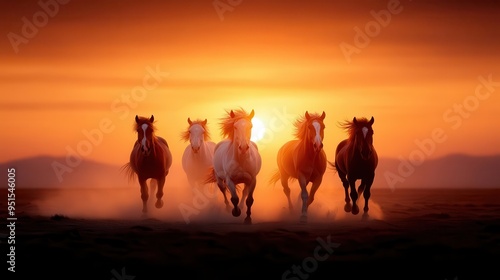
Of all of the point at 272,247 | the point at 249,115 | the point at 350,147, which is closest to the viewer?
the point at 272,247

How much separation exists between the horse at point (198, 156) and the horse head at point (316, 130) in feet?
13.6

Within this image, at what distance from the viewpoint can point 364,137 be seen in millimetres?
20203

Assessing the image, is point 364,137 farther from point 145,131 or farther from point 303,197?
point 145,131

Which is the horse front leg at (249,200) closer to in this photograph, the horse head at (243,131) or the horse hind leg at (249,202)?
the horse hind leg at (249,202)

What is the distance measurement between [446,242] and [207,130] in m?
9.43

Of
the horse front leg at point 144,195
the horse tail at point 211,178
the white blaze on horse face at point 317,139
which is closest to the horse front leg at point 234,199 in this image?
the white blaze on horse face at point 317,139

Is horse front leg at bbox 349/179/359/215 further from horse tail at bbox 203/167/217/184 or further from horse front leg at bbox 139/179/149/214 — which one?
horse front leg at bbox 139/179/149/214

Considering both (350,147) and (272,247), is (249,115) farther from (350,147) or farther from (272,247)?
(272,247)

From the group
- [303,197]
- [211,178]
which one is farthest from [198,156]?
[303,197]

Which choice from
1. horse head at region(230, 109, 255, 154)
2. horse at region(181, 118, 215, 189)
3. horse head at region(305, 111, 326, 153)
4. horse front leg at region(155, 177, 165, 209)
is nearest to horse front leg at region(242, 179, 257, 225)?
horse head at region(230, 109, 255, 154)

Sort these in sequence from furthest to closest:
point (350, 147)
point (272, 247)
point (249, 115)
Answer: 1. point (350, 147)
2. point (249, 115)
3. point (272, 247)

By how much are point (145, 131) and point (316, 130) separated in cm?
475

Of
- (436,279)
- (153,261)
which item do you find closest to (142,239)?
(153,261)

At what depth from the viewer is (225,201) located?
22.5 meters
